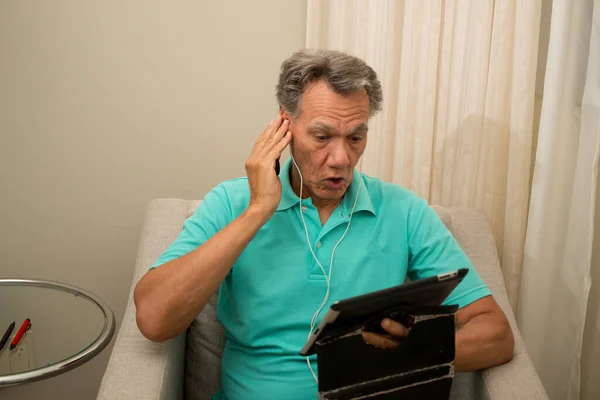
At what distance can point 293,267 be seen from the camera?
1.48 meters

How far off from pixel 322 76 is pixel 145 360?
2.43ft

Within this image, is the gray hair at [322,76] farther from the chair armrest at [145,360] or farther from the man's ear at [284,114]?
the chair armrest at [145,360]

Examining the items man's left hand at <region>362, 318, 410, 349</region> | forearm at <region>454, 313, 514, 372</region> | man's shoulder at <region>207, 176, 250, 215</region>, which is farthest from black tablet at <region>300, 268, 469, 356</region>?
man's shoulder at <region>207, 176, 250, 215</region>

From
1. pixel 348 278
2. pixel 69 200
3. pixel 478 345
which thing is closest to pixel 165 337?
pixel 348 278

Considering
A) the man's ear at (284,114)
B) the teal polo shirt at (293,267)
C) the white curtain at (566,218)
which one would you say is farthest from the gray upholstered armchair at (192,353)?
the man's ear at (284,114)

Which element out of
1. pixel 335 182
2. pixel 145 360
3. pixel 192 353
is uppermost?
pixel 335 182

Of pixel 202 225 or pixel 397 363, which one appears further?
pixel 202 225

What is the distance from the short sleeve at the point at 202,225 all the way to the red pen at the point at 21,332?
0.55 metres

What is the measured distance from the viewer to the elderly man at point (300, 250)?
1.36 meters

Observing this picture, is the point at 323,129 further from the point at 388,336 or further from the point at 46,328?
the point at 46,328

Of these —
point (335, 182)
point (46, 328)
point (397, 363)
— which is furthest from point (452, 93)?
point (46, 328)

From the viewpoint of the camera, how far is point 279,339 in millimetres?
1477

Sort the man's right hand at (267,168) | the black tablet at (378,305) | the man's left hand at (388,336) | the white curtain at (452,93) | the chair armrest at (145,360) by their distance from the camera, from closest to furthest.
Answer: the black tablet at (378,305), the man's left hand at (388,336), the chair armrest at (145,360), the man's right hand at (267,168), the white curtain at (452,93)

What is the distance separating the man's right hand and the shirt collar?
0.37ft
